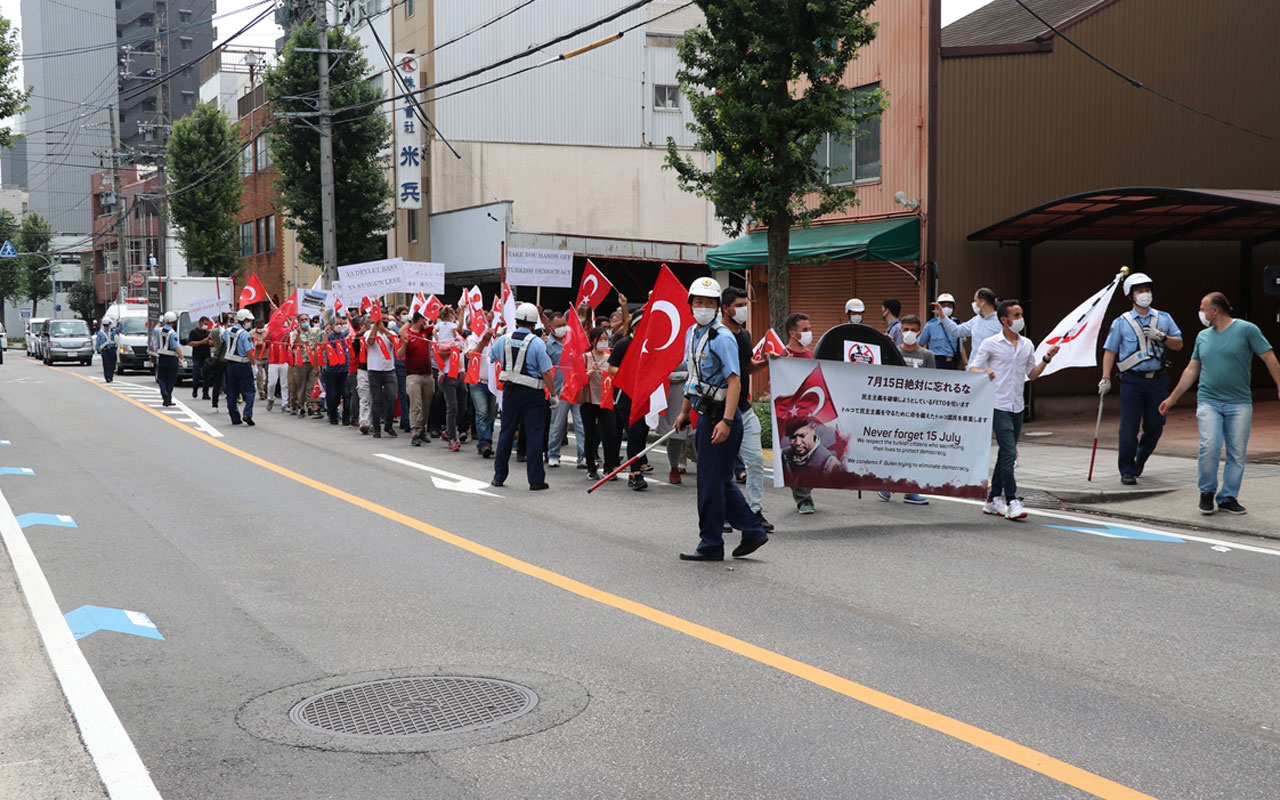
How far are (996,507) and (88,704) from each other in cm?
795

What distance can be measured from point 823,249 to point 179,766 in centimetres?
1708

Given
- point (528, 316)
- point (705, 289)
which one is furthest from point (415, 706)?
point (528, 316)

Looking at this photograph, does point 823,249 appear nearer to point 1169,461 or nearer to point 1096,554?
point 1169,461

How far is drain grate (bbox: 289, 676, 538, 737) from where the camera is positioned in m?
5.10

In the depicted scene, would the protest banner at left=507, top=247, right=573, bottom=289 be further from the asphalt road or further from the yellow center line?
the yellow center line

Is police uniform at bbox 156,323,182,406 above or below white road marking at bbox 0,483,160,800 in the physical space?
above

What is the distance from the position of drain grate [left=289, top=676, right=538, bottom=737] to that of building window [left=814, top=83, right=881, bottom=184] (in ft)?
54.0

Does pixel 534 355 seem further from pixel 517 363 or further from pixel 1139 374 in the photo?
pixel 1139 374

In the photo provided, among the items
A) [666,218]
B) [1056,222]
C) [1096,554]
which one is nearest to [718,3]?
[1056,222]

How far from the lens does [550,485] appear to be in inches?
525

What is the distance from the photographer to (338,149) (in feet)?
128

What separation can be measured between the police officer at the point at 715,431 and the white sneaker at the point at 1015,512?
121 inches

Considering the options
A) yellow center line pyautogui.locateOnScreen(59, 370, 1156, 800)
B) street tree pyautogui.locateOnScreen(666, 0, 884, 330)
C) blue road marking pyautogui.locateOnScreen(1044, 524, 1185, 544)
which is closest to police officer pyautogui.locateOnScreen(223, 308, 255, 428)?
street tree pyautogui.locateOnScreen(666, 0, 884, 330)

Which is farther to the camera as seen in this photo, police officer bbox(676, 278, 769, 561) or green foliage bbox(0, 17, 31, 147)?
green foliage bbox(0, 17, 31, 147)
